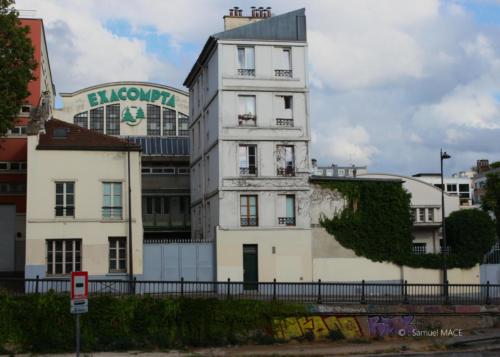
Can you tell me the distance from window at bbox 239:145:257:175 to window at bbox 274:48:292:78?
16.4 ft

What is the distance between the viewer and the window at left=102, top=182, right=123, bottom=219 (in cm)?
4194

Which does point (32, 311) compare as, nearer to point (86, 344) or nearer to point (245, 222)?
point (86, 344)

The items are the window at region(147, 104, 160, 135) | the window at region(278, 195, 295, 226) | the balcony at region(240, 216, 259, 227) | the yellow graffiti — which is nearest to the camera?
the yellow graffiti

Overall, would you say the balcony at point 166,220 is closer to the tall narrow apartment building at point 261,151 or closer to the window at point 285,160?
the tall narrow apartment building at point 261,151

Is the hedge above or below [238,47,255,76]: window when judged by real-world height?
below

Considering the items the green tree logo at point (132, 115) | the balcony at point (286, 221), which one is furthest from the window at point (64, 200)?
the green tree logo at point (132, 115)

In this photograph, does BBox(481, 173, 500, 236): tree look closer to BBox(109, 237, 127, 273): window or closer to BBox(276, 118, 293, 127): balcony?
BBox(276, 118, 293, 127): balcony

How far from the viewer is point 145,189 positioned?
200 feet

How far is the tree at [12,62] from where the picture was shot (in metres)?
35.4

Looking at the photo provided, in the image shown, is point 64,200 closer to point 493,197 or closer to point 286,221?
point 286,221

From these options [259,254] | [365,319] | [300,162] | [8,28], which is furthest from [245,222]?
[8,28]

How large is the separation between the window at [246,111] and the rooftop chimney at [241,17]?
6950 mm

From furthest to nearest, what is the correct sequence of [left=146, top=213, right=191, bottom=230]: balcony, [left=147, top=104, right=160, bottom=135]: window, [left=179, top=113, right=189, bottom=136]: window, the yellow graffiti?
1. [left=147, top=104, right=160, bottom=135]: window
2. [left=179, top=113, right=189, bottom=136]: window
3. [left=146, top=213, right=191, bottom=230]: balcony
4. the yellow graffiti

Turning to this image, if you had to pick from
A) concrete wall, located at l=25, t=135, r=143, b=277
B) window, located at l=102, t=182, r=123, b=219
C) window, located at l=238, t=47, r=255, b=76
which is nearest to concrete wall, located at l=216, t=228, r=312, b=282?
concrete wall, located at l=25, t=135, r=143, b=277
